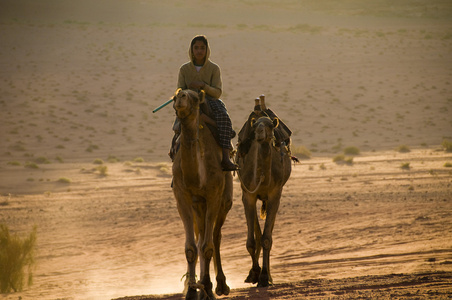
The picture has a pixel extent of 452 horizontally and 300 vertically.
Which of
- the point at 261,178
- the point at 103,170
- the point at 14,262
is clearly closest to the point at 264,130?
the point at 261,178

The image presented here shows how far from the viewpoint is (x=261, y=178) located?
8.91 metres

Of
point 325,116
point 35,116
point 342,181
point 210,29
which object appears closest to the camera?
point 342,181

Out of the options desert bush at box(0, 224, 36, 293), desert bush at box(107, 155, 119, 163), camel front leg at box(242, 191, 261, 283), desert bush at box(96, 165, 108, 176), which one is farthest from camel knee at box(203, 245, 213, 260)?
desert bush at box(107, 155, 119, 163)

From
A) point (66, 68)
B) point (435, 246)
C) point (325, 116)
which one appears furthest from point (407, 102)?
point (435, 246)

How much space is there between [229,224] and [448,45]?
50.9m

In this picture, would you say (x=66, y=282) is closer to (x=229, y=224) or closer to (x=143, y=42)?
(x=229, y=224)

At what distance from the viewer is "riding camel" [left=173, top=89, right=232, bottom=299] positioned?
6734 mm

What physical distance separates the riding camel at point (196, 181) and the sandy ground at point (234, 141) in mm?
909

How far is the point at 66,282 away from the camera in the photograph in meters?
11.0

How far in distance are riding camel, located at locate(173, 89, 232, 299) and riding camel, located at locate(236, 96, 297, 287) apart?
1146 millimetres

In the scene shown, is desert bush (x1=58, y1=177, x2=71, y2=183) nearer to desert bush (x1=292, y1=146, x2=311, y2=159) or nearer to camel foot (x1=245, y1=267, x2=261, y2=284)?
desert bush (x1=292, y1=146, x2=311, y2=159)

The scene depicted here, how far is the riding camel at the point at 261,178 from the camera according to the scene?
889 centimetres

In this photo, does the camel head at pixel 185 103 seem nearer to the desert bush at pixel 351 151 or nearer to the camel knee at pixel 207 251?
the camel knee at pixel 207 251

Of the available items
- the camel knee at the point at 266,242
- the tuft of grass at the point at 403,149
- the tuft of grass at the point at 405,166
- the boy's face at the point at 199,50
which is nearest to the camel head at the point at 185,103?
the boy's face at the point at 199,50
